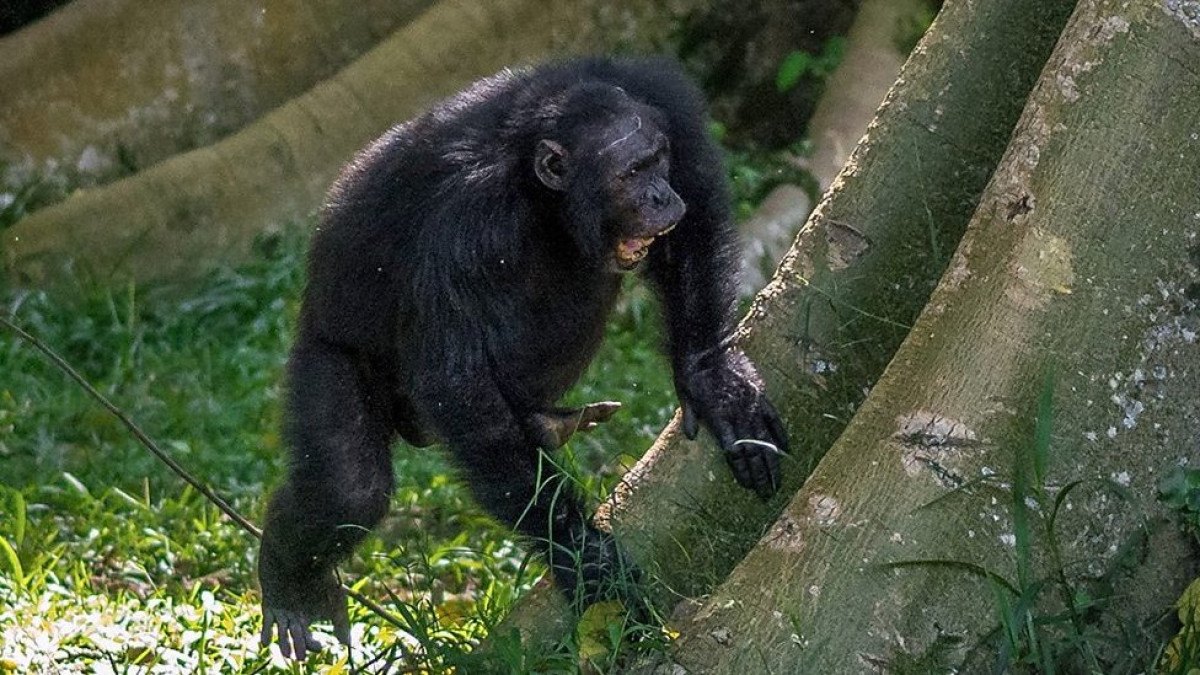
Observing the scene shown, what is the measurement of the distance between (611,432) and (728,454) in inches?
136

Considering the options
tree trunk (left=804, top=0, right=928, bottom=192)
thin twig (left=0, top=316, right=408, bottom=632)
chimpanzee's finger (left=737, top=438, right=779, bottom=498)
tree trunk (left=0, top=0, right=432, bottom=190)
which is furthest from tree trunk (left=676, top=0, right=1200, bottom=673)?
tree trunk (left=0, top=0, right=432, bottom=190)

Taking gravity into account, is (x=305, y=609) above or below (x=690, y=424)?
below

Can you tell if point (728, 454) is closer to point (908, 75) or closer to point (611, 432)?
point (908, 75)

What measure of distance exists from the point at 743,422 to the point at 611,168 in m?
0.89

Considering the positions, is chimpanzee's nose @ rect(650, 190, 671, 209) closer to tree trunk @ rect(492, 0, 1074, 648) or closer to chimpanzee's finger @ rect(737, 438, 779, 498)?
tree trunk @ rect(492, 0, 1074, 648)

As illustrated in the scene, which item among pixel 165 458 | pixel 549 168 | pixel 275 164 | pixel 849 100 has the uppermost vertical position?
pixel 549 168

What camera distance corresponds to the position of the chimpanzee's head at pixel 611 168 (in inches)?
173

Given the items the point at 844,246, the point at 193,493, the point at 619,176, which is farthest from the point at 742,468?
the point at 193,493

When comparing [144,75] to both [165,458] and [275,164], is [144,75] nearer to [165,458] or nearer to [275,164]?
[275,164]

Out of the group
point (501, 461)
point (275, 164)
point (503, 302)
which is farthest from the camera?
point (275, 164)

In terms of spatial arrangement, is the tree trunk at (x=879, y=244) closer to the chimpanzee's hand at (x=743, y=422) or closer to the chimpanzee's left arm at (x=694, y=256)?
the chimpanzee's hand at (x=743, y=422)

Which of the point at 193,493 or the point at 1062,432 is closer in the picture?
the point at 1062,432

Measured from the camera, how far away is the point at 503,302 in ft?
14.3

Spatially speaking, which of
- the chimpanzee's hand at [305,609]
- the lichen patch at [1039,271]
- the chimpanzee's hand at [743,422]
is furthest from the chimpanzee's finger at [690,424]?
the chimpanzee's hand at [305,609]
